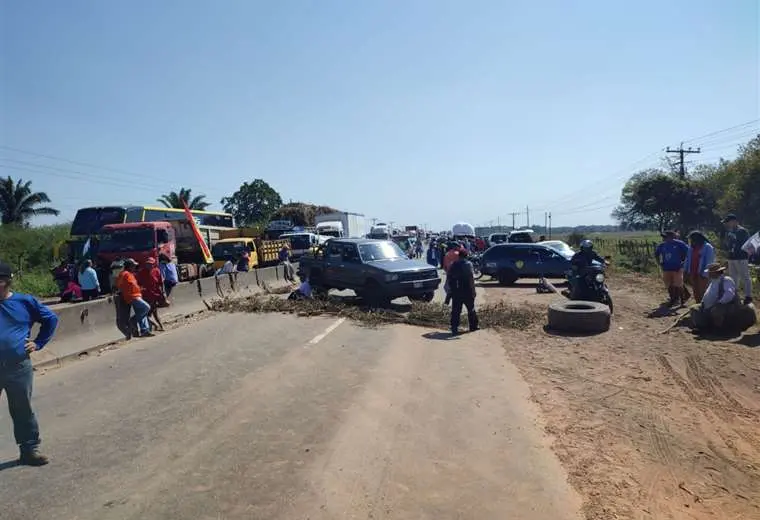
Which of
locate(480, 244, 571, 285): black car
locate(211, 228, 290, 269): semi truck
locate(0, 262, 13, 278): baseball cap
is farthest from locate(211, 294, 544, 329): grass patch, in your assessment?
locate(211, 228, 290, 269): semi truck

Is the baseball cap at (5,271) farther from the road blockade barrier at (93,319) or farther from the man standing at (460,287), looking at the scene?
the man standing at (460,287)

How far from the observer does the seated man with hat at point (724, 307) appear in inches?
383

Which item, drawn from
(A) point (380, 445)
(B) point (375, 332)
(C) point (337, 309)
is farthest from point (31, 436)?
(C) point (337, 309)

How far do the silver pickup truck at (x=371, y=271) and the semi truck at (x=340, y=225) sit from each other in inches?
971

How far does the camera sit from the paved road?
4098mm

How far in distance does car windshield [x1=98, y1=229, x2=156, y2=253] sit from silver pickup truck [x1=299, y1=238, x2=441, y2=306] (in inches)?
230

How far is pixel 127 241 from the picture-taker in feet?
62.0

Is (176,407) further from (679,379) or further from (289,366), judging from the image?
(679,379)

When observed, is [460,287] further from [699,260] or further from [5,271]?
[5,271]

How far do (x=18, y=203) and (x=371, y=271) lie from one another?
137ft

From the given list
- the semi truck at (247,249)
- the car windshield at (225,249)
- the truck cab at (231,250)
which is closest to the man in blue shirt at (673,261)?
the semi truck at (247,249)

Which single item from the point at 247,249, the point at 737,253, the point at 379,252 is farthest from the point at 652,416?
the point at 247,249

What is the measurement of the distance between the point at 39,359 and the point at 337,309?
6838 millimetres

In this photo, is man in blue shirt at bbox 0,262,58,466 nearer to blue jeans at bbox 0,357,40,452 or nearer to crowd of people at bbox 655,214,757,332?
blue jeans at bbox 0,357,40,452
